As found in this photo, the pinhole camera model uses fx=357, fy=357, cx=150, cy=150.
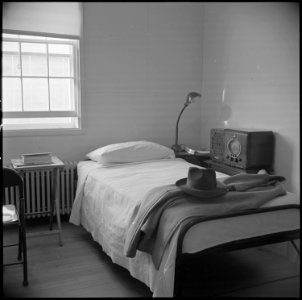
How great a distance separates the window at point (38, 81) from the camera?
106cm

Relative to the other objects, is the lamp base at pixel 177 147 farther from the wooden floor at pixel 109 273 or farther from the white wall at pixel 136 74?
the wooden floor at pixel 109 273

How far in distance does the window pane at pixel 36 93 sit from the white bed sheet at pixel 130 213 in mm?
688

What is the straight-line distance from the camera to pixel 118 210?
1988mm

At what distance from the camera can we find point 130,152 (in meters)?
2.75

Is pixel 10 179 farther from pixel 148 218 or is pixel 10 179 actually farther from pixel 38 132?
pixel 38 132

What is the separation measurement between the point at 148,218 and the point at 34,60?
0.83 metres

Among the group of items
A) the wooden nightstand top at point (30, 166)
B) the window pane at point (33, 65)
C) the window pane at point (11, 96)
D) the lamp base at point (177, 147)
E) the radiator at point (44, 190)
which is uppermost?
the window pane at point (33, 65)

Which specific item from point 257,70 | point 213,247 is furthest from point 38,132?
point 257,70

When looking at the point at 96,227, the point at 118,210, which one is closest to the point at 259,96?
the point at 118,210

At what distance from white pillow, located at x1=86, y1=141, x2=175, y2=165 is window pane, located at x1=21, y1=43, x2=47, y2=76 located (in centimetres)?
116

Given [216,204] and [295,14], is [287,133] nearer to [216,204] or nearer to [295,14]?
[295,14]

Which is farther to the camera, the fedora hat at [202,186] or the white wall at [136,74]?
the fedora hat at [202,186]

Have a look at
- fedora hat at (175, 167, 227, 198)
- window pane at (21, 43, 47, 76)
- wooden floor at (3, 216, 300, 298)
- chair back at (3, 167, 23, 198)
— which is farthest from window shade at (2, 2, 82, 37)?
chair back at (3, 167, 23, 198)

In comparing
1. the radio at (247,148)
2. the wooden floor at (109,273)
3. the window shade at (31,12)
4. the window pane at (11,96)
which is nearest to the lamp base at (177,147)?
the radio at (247,148)
